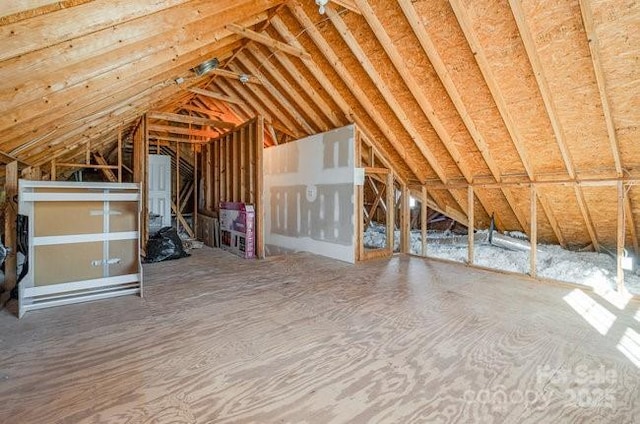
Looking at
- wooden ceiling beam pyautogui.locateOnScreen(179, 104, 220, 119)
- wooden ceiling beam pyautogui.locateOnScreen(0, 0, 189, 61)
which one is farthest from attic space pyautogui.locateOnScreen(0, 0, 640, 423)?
wooden ceiling beam pyautogui.locateOnScreen(179, 104, 220, 119)

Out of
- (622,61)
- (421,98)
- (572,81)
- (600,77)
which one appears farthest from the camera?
(421,98)

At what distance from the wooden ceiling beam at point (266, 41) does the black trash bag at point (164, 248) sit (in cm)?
382

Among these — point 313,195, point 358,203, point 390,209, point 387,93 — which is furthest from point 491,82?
point 313,195

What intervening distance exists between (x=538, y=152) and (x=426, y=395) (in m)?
3.99

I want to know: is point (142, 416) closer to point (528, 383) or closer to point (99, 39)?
point (528, 383)

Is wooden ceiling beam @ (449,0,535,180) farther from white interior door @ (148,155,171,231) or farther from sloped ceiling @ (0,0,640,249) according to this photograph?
white interior door @ (148,155,171,231)

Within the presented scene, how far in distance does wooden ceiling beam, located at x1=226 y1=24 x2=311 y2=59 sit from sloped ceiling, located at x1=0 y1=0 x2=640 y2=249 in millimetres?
21

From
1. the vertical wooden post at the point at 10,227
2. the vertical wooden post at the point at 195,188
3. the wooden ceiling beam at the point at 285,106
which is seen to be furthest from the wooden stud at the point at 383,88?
the vertical wooden post at the point at 195,188

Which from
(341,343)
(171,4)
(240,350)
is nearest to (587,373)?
(341,343)

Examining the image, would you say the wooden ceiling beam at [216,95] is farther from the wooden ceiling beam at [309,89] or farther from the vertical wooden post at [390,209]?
the vertical wooden post at [390,209]

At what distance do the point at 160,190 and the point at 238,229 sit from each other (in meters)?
3.42

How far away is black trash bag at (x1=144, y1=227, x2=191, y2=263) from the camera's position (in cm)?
540

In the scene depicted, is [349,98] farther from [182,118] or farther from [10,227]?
[10,227]

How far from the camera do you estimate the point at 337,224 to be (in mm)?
5668
